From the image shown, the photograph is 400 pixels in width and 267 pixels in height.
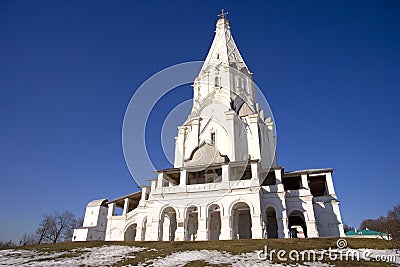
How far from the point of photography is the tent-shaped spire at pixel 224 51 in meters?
46.2

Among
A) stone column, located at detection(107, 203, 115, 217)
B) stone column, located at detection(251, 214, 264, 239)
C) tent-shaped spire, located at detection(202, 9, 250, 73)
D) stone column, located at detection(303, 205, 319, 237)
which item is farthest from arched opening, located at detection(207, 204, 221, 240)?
tent-shaped spire, located at detection(202, 9, 250, 73)

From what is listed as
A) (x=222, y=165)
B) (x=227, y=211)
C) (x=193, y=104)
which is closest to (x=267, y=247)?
(x=227, y=211)

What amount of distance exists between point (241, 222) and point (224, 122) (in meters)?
14.3

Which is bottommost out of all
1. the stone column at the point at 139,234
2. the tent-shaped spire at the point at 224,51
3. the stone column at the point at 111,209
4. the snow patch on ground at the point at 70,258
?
the snow patch on ground at the point at 70,258

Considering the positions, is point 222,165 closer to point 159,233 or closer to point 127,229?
point 159,233

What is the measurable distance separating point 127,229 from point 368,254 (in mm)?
26190

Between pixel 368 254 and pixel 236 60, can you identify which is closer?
pixel 368 254

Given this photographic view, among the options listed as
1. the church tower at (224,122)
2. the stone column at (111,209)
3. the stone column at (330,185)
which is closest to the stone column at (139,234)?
the stone column at (111,209)

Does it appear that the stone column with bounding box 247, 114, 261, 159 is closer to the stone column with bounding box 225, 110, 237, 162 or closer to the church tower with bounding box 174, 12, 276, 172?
the church tower with bounding box 174, 12, 276, 172

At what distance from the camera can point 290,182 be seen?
32.1 meters

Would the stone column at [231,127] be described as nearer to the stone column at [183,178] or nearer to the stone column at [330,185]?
the stone column at [183,178]

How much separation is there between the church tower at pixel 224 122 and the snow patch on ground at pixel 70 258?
13.6 m

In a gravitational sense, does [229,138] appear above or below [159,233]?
above

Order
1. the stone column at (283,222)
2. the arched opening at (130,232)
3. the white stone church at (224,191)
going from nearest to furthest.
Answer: the stone column at (283,222) → the white stone church at (224,191) → the arched opening at (130,232)
